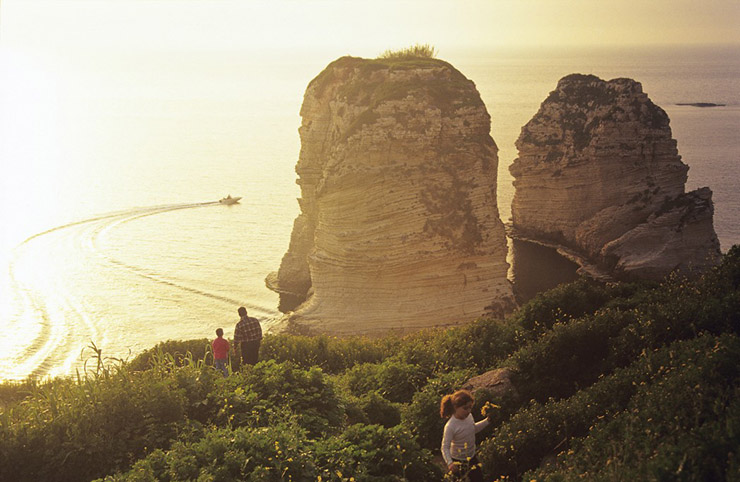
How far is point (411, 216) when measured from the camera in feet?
119

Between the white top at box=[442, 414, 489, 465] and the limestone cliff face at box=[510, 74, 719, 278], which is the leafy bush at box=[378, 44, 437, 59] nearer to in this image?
the limestone cliff face at box=[510, 74, 719, 278]

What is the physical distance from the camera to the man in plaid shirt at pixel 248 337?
19.8 m

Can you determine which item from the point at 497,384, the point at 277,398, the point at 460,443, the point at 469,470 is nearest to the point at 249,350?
the point at 277,398

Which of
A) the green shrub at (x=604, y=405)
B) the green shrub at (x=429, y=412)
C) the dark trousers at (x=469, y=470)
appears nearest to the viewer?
the dark trousers at (x=469, y=470)

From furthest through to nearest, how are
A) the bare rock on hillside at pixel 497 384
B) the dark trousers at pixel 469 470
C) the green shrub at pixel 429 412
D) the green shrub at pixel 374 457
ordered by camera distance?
the bare rock on hillside at pixel 497 384 < the green shrub at pixel 429 412 < the green shrub at pixel 374 457 < the dark trousers at pixel 469 470

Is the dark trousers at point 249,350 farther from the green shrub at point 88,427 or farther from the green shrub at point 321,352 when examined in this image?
the green shrub at point 88,427

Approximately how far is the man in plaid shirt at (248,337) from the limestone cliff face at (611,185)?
113 ft

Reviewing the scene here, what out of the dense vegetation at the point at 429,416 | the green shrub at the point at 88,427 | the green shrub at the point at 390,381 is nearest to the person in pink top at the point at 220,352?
the dense vegetation at the point at 429,416

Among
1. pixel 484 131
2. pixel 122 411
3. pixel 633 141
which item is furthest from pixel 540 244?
pixel 122 411

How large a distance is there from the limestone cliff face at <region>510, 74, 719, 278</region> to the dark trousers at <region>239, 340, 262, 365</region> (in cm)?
3455

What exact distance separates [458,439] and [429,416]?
14.3ft

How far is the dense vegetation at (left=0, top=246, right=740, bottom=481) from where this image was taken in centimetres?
1089

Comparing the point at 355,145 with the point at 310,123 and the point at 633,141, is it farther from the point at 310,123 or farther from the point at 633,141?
the point at 633,141

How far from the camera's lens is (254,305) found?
146 feet
